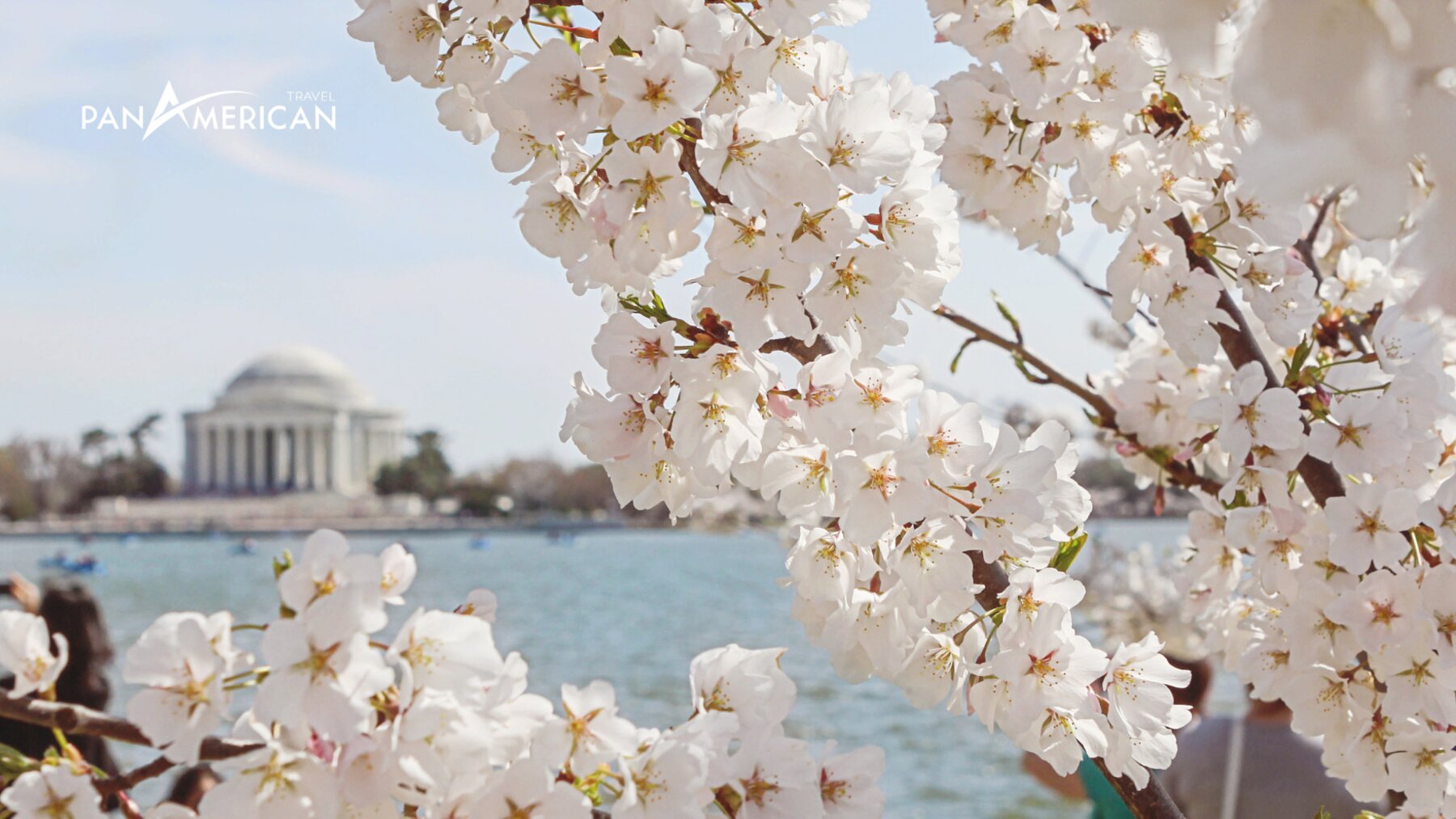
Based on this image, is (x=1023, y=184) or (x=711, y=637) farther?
(x=711, y=637)

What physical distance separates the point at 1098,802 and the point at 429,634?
2548 millimetres

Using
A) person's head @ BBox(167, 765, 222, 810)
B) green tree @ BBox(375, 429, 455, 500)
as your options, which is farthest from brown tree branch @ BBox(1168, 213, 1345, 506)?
green tree @ BBox(375, 429, 455, 500)

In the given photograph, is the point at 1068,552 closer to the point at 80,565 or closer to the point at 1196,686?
the point at 1196,686

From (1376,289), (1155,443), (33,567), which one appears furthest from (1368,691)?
(33,567)

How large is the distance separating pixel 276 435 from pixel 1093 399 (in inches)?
2204

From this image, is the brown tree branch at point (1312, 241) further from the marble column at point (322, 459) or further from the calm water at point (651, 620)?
the marble column at point (322, 459)

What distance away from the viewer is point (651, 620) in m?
17.5

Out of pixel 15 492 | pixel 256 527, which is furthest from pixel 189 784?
pixel 15 492

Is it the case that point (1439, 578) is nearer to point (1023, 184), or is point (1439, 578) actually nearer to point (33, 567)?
point (1023, 184)

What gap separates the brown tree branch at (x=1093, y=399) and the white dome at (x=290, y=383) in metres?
55.1

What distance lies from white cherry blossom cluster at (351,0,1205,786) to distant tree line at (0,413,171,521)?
55.7 metres

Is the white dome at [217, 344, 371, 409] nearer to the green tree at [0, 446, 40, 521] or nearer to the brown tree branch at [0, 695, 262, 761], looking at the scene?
the green tree at [0, 446, 40, 521]

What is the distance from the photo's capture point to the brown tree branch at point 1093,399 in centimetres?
139

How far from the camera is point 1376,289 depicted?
1480 millimetres
